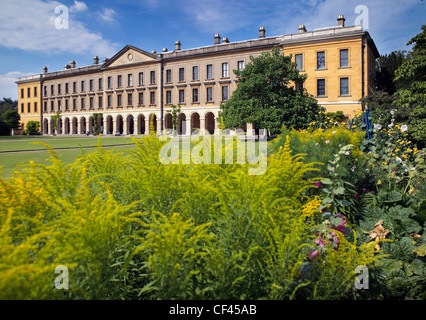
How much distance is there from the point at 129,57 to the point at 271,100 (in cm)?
3360

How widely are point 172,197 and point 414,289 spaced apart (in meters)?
2.29

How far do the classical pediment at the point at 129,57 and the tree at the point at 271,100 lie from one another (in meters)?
27.0

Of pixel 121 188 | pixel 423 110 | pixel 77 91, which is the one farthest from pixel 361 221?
pixel 77 91

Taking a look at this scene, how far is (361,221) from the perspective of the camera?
142 inches

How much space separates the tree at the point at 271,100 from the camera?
767 inches

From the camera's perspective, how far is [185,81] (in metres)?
41.7

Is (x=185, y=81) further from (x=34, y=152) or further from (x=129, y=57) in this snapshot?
(x=34, y=152)

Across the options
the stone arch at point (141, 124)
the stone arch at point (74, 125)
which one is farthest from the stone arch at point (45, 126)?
the stone arch at point (141, 124)

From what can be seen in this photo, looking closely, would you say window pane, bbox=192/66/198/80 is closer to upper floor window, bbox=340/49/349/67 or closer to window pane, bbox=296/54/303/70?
window pane, bbox=296/54/303/70

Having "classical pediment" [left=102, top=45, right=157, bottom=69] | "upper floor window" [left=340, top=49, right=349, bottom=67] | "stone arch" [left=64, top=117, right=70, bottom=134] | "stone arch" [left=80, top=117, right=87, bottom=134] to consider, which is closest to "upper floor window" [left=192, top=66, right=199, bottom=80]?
"classical pediment" [left=102, top=45, right=157, bottom=69]

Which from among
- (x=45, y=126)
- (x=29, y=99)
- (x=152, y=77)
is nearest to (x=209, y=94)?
(x=152, y=77)

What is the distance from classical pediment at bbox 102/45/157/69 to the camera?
43.8 meters

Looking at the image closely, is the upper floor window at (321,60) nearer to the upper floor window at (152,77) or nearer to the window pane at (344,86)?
the window pane at (344,86)
